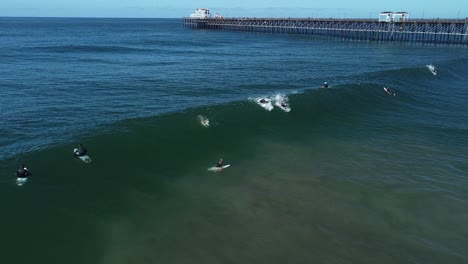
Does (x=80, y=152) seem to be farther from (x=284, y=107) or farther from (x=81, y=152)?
(x=284, y=107)

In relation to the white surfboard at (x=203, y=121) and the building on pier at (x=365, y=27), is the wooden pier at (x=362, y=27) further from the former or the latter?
the white surfboard at (x=203, y=121)

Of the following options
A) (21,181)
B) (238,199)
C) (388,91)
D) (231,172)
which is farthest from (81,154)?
(388,91)

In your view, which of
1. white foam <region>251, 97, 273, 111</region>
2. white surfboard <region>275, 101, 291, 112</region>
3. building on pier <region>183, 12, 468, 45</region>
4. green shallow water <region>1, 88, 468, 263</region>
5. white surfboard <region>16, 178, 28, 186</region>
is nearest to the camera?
green shallow water <region>1, 88, 468, 263</region>

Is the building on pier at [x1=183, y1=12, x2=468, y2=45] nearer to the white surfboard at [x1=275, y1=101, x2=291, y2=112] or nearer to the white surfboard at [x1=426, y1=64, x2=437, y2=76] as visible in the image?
the white surfboard at [x1=426, y1=64, x2=437, y2=76]

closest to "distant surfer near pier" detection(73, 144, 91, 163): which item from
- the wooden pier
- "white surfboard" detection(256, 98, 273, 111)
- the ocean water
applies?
the ocean water

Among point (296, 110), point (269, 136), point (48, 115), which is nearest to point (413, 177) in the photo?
point (269, 136)

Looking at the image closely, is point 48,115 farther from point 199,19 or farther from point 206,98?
point 199,19
